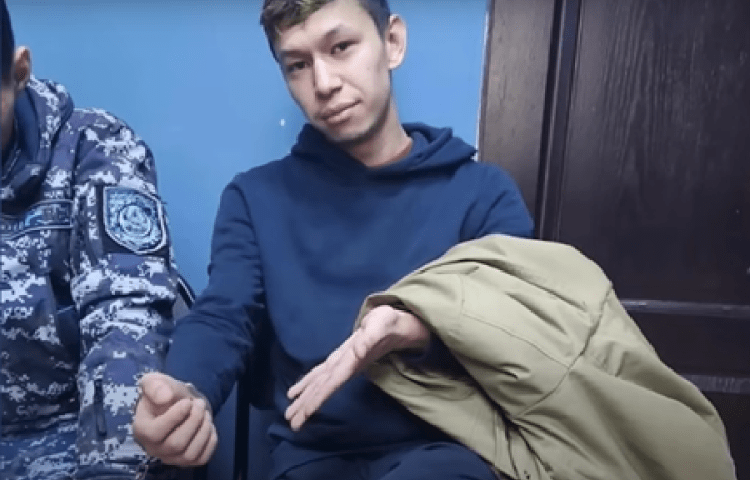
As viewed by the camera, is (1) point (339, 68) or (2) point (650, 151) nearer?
(1) point (339, 68)

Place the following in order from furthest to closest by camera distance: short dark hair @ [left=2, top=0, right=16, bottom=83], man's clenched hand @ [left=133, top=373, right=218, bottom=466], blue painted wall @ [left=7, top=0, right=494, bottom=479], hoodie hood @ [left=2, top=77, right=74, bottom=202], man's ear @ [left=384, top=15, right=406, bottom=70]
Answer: blue painted wall @ [left=7, top=0, right=494, bottom=479], man's ear @ [left=384, top=15, right=406, bottom=70], hoodie hood @ [left=2, top=77, right=74, bottom=202], short dark hair @ [left=2, top=0, right=16, bottom=83], man's clenched hand @ [left=133, top=373, right=218, bottom=466]

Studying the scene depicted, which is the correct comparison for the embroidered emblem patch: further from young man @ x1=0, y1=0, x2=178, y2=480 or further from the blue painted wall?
the blue painted wall

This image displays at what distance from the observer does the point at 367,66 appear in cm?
97

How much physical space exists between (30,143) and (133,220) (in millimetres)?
169

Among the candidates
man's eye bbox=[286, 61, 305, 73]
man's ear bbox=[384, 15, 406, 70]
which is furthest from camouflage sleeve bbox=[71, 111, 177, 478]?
man's ear bbox=[384, 15, 406, 70]

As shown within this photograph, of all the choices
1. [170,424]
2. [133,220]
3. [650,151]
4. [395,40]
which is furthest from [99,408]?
[650,151]

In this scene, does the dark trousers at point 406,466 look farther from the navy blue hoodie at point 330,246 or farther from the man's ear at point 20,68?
the man's ear at point 20,68

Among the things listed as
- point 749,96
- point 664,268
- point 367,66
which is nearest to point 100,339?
point 367,66

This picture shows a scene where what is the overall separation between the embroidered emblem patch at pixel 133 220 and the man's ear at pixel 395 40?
0.38 m

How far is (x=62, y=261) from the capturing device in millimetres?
958

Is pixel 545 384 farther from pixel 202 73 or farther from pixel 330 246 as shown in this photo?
pixel 202 73

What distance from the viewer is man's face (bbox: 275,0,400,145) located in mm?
957

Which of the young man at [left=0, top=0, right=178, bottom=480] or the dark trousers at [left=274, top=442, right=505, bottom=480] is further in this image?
the young man at [left=0, top=0, right=178, bottom=480]

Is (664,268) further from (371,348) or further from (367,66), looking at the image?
(371,348)
